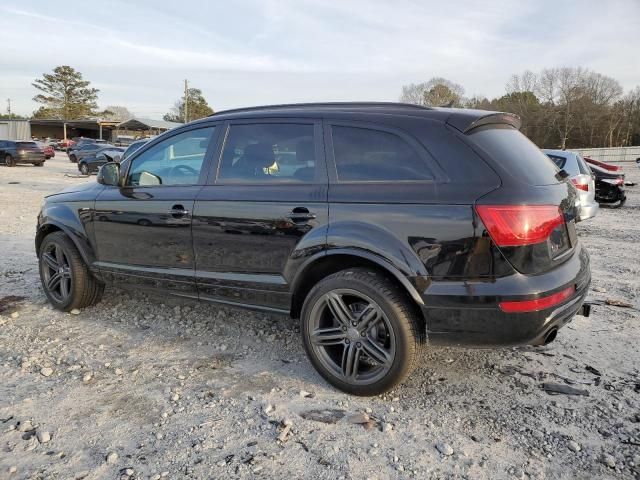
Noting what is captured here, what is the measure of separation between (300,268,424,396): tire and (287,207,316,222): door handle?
39cm

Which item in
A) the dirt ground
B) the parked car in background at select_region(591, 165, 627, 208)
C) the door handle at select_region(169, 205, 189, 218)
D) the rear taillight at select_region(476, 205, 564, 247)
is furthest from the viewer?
the parked car in background at select_region(591, 165, 627, 208)

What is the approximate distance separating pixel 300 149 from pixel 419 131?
82 cm

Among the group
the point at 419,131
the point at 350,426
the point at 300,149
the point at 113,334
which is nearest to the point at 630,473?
the point at 350,426

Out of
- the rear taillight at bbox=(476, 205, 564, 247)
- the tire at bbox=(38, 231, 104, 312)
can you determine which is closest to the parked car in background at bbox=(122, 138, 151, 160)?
the tire at bbox=(38, 231, 104, 312)

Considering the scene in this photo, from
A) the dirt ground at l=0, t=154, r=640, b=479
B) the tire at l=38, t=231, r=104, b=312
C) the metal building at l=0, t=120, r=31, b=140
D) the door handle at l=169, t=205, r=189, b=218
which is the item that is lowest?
the dirt ground at l=0, t=154, r=640, b=479

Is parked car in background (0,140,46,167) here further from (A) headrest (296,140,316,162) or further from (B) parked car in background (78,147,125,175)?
(A) headrest (296,140,316,162)

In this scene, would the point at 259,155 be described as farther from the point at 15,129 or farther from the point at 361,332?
the point at 15,129

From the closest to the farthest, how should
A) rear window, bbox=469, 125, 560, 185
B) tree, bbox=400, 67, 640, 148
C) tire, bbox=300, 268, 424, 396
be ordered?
rear window, bbox=469, 125, 560, 185 → tire, bbox=300, 268, 424, 396 → tree, bbox=400, 67, 640, 148

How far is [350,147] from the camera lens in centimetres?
318

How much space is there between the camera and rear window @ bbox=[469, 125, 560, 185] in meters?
Answer: 2.83

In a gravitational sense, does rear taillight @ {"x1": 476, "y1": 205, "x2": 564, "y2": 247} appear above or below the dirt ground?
above

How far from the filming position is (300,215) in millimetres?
3199

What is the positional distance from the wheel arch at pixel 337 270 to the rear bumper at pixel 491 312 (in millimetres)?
125

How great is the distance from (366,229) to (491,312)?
0.82 m
